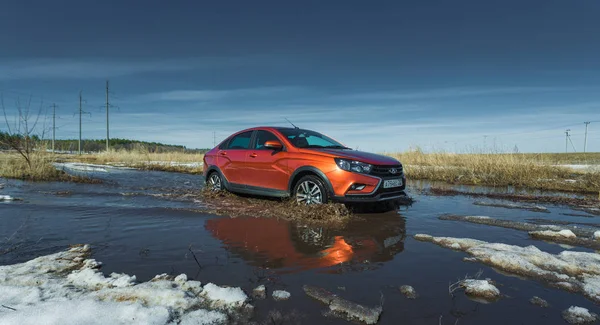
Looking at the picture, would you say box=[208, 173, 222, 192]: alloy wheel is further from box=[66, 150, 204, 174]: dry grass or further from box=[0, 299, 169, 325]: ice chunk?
box=[66, 150, 204, 174]: dry grass

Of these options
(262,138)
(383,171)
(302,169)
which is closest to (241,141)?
(262,138)

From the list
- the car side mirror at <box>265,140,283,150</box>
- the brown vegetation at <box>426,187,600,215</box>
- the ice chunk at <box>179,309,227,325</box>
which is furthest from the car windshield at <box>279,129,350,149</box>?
the ice chunk at <box>179,309,227,325</box>

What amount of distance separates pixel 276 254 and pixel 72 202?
5.40 metres

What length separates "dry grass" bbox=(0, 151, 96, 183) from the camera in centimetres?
1180

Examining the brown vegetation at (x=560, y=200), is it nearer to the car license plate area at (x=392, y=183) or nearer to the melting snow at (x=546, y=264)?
the car license plate area at (x=392, y=183)

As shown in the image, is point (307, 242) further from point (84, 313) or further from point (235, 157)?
point (235, 157)

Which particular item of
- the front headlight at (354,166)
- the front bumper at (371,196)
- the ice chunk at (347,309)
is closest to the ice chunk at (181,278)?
the ice chunk at (347,309)

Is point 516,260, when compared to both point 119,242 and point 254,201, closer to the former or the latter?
point 119,242

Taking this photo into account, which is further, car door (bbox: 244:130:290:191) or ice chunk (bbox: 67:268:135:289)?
car door (bbox: 244:130:290:191)

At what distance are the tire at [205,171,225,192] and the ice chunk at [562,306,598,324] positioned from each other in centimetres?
688

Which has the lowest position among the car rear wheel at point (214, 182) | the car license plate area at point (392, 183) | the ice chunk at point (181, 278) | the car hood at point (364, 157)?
the ice chunk at point (181, 278)

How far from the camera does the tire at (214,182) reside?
8294 mm

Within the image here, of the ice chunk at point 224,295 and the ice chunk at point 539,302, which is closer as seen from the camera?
the ice chunk at point 224,295

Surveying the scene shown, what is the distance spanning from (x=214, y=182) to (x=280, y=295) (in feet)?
20.5
